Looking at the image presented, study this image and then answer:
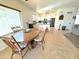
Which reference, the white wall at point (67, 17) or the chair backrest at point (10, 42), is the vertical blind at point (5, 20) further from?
the white wall at point (67, 17)

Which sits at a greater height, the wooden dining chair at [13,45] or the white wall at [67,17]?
the white wall at [67,17]

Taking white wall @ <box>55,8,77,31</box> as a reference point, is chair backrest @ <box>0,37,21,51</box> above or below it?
below

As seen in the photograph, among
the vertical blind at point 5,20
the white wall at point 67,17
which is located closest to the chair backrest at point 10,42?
the vertical blind at point 5,20

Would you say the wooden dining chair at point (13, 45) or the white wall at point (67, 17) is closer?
the wooden dining chair at point (13, 45)

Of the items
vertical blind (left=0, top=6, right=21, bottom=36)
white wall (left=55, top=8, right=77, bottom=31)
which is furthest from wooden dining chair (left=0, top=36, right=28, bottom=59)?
white wall (left=55, top=8, right=77, bottom=31)

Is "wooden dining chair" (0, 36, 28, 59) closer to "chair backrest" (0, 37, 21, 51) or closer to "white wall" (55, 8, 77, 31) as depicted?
"chair backrest" (0, 37, 21, 51)

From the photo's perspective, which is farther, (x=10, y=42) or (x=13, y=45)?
(x=13, y=45)

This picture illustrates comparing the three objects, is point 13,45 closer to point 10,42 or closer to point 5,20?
point 10,42

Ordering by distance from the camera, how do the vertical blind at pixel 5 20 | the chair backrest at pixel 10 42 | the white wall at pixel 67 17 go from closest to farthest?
the chair backrest at pixel 10 42 < the vertical blind at pixel 5 20 < the white wall at pixel 67 17

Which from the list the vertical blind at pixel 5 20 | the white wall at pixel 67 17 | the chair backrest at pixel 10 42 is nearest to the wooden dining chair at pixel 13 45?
the chair backrest at pixel 10 42

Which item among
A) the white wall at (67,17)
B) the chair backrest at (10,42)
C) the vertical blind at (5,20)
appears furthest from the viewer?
the white wall at (67,17)

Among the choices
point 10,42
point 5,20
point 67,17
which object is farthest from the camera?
point 67,17

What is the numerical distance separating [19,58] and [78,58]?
1.94 m

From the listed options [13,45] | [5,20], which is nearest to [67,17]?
[5,20]
